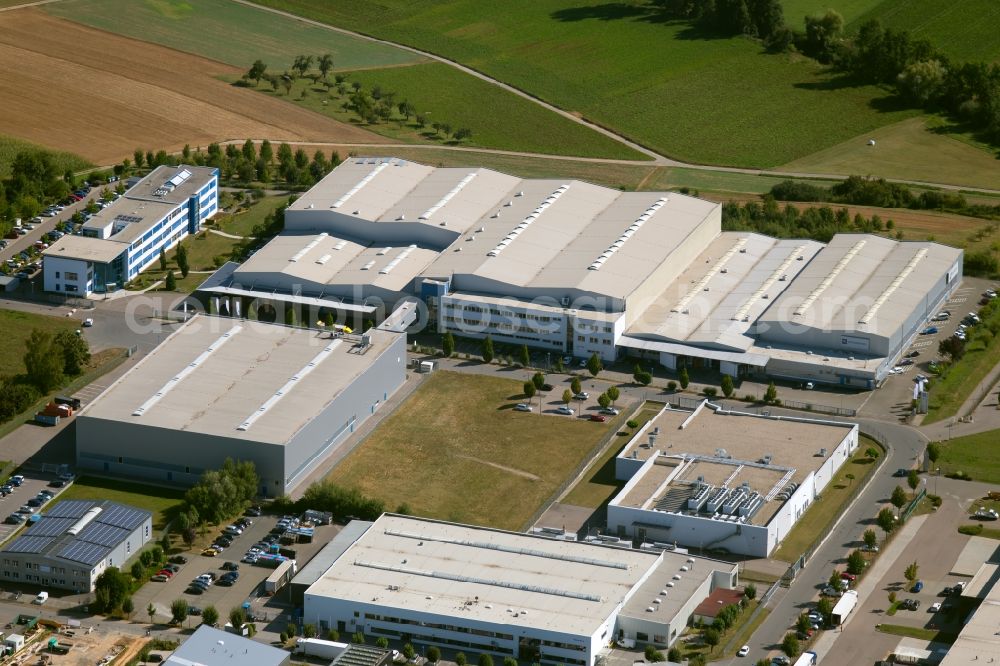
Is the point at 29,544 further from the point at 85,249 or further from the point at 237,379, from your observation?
the point at 85,249

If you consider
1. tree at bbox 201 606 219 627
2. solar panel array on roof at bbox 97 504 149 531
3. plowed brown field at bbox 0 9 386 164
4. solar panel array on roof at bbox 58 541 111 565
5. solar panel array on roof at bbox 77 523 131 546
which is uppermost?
plowed brown field at bbox 0 9 386 164

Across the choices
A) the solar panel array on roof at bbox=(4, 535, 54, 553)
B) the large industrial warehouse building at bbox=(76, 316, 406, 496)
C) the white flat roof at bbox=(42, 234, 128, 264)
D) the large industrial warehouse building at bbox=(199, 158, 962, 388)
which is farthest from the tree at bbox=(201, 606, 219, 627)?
the white flat roof at bbox=(42, 234, 128, 264)

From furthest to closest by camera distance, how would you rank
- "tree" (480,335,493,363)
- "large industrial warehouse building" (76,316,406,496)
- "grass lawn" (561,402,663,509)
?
1. "tree" (480,335,493,363)
2. "large industrial warehouse building" (76,316,406,496)
3. "grass lawn" (561,402,663,509)

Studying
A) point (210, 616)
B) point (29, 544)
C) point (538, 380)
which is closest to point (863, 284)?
point (538, 380)

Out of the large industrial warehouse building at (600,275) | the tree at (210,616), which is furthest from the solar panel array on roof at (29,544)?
the large industrial warehouse building at (600,275)

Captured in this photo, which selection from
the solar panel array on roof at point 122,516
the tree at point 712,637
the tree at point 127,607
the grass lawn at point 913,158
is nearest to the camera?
the tree at point 712,637

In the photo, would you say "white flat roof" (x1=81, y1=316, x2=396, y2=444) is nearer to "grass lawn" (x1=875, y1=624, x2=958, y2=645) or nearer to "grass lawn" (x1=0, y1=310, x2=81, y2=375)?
"grass lawn" (x1=0, y1=310, x2=81, y2=375)

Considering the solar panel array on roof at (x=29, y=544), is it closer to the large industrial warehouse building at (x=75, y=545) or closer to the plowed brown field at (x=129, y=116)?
the large industrial warehouse building at (x=75, y=545)

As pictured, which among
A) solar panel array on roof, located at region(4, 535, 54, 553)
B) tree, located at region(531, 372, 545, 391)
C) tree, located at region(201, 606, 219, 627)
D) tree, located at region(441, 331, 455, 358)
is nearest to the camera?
tree, located at region(201, 606, 219, 627)
